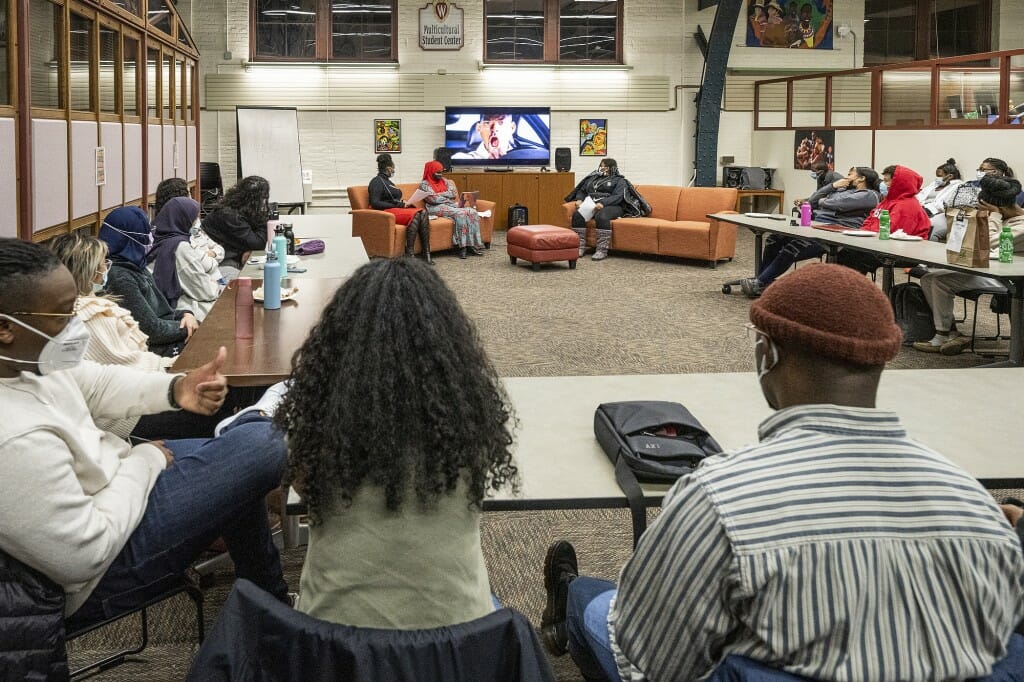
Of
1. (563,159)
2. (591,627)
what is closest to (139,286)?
(591,627)

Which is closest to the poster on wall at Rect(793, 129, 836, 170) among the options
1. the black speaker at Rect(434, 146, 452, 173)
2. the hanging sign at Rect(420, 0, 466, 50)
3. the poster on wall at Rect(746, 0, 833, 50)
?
the poster on wall at Rect(746, 0, 833, 50)

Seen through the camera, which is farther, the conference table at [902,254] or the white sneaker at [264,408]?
the conference table at [902,254]

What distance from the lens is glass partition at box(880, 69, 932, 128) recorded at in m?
10.7

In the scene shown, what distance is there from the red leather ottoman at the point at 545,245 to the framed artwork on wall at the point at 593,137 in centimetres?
407

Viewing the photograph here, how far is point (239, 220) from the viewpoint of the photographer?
5.95m

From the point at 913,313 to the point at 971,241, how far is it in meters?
1.25

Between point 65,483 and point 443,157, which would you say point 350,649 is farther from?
point 443,157

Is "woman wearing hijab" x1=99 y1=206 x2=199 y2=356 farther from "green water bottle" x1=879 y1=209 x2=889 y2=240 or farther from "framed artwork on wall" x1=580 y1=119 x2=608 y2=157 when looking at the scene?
"framed artwork on wall" x1=580 y1=119 x2=608 y2=157

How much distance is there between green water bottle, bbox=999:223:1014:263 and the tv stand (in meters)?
7.73

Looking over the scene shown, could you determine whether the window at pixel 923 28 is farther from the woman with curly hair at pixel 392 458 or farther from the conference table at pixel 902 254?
the woman with curly hair at pixel 392 458

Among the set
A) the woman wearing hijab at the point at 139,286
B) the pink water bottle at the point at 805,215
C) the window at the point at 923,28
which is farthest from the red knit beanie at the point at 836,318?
the window at the point at 923,28

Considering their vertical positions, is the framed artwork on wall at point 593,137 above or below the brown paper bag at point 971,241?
above

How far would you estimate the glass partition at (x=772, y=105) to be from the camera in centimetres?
1373

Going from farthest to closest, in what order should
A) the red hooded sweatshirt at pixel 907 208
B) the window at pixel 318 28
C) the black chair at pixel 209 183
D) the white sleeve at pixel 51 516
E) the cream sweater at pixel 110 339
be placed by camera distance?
the window at pixel 318 28 < the black chair at pixel 209 183 < the red hooded sweatshirt at pixel 907 208 < the cream sweater at pixel 110 339 < the white sleeve at pixel 51 516
